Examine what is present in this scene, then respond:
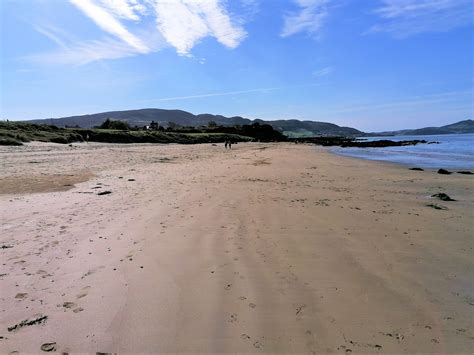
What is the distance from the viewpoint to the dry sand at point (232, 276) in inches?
124

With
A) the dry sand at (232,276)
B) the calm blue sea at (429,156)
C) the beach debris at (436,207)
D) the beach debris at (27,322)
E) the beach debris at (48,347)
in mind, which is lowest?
the calm blue sea at (429,156)

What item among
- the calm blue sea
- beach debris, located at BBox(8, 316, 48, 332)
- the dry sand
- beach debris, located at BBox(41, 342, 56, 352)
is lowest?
the calm blue sea

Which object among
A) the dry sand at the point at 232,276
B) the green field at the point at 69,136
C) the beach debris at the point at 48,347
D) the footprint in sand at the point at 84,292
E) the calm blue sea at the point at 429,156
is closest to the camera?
the beach debris at the point at 48,347

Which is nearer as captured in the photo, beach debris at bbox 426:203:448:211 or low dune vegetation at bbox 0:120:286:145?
beach debris at bbox 426:203:448:211

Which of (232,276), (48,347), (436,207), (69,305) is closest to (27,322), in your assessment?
(69,305)

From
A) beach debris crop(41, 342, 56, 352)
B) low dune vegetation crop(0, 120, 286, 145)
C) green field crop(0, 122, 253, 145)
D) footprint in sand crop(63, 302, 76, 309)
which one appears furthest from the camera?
low dune vegetation crop(0, 120, 286, 145)

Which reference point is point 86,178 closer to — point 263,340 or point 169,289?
point 169,289

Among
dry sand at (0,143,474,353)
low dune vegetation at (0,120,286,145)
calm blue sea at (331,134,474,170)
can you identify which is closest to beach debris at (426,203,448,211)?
dry sand at (0,143,474,353)

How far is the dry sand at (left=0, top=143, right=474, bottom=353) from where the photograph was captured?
10.4 feet

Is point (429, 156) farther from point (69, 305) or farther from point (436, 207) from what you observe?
point (69, 305)

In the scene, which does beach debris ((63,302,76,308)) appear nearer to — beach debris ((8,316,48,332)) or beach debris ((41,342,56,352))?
beach debris ((8,316,48,332))

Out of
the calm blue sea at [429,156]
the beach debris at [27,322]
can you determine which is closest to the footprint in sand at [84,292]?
the beach debris at [27,322]

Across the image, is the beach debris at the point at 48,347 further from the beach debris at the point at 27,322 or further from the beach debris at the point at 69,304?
the beach debris at the point at 69,304

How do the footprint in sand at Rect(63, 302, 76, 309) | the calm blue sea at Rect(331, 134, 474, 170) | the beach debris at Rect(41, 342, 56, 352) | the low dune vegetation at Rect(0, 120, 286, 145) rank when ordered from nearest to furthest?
1. the beach debris at Rect(41, 342, 56, 352)
2. the footprint in sand at Rect(63, 302, 76, 309)
3. the calm blue sea at Rect(331, 134, 474, 170)
4. the low dune vegetation at Rect(0, 120, 286, 145)
